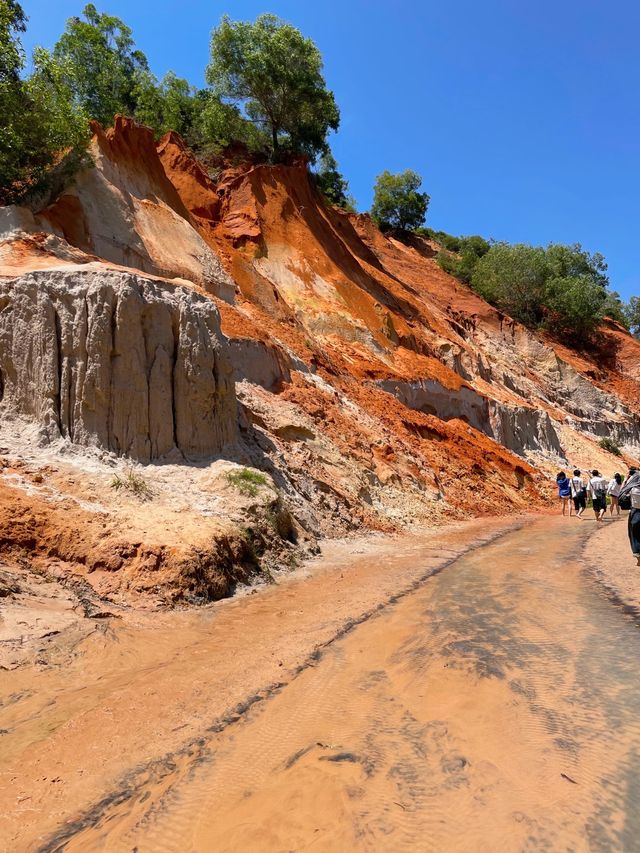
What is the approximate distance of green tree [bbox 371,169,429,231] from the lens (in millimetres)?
54906

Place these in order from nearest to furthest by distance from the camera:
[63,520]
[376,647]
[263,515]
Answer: [376,647]
[63,520]
[263,515]

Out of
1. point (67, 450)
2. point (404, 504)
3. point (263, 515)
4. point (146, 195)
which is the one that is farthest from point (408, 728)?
point (146, 195)

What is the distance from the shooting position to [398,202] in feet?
181

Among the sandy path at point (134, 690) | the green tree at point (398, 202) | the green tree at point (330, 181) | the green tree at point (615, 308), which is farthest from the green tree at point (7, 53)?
the green tree at point (615, 308)

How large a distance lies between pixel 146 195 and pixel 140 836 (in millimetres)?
20712

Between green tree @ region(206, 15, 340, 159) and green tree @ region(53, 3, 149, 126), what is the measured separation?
16.4 feet

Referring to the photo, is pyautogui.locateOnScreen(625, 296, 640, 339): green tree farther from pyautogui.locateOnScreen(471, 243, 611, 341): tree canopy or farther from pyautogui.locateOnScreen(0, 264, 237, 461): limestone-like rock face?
pyautogui.locateOnScreen(0, 264, 237, 461): limestone-like rock face

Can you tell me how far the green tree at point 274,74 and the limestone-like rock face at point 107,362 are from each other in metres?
24.6

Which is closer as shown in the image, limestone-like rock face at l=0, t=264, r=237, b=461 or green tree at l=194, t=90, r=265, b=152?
limestone-like rock face at l=0, t=264, r=237, b=461

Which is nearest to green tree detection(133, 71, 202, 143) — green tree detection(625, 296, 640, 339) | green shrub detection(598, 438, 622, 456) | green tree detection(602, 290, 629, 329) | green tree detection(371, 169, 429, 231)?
green tree detection(371, 169, 429, 231)

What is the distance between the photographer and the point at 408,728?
12.7 ft

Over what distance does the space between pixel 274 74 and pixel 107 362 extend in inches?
1059

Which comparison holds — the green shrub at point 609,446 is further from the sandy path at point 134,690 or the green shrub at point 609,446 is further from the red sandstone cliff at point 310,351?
the sandy path at point 134,690

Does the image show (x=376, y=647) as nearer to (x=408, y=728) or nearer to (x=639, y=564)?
(x=408, y=728)
